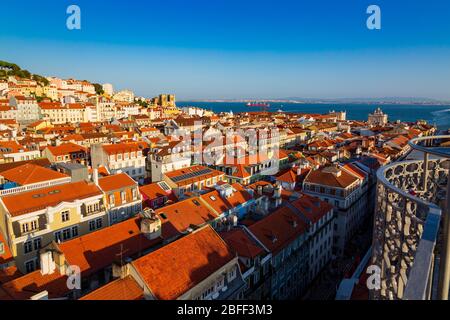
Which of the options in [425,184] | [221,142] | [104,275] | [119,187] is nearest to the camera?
[425,184]

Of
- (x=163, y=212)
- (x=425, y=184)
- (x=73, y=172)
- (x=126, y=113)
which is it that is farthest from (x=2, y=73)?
(x=425, y=184)

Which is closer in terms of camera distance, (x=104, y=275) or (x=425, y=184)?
(x=425, y=184)

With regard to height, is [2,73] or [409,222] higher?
[2,73]

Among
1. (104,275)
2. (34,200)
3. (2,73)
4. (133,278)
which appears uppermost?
(2,73)

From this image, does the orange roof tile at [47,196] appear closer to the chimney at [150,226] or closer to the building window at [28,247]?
the building window at [28,247]
